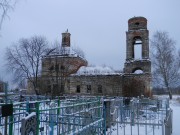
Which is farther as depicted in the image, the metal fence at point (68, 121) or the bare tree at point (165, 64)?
the bare tree at point (165, 64)

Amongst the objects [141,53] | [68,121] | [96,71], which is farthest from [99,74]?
[68,121]

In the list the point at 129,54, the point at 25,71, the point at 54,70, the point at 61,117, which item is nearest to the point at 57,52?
the point at 54,70

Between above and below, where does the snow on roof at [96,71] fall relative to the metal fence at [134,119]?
above

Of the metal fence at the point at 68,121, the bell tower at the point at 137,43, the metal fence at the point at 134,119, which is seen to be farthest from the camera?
the bell tower at the point at 137,43

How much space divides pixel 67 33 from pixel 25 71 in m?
9.96

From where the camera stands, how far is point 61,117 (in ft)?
26.0

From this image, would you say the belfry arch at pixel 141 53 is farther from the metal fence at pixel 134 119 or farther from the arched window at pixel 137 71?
the metal fence at pixel 134 119

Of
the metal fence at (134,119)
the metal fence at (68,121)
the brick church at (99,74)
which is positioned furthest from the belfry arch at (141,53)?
the metal fence at (68,121)

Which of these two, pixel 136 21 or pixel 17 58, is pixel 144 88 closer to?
pixel 136 21

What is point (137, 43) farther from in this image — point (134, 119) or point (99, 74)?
point (134, 119)

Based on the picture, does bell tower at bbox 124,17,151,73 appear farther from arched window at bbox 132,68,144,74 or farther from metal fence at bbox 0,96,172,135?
metal fence at bbox 0,96,172,135

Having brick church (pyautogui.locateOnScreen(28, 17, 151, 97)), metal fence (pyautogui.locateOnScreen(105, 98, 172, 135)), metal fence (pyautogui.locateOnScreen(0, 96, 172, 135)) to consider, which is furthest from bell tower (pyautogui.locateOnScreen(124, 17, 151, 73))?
metal fence (pyautogui.locateOnScreen(0, 96, 172, 135))

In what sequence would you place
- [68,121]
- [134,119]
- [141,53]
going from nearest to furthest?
[68,121] → [134,119] → [141,53]

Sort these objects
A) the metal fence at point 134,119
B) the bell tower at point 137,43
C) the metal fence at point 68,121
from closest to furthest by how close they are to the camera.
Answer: the metal fence at point 68,121 → the metal fence at point 134,119 → the bell tower at point 137,43
